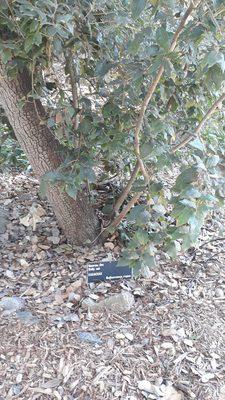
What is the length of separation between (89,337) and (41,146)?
70 centimetres

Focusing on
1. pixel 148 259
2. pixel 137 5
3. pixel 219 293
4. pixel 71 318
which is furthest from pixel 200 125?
pixel 71 318

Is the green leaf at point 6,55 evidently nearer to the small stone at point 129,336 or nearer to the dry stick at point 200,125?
the dry stick at point 200,125

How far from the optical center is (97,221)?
189cm

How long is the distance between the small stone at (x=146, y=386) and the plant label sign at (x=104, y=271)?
1.40 ft

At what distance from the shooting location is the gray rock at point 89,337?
1.51m

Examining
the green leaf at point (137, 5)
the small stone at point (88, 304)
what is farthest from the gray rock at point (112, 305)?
the green leaf at point (137, 5)

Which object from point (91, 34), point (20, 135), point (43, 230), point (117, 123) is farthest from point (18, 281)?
point (91, 34)

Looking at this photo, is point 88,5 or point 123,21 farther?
point 88,5

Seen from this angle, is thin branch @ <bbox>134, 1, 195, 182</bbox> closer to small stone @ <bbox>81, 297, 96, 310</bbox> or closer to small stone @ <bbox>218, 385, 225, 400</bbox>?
small stone @ <bbox>81, 297, 96, 310</bbox>

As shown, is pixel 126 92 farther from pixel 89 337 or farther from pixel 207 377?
pixel 207 377

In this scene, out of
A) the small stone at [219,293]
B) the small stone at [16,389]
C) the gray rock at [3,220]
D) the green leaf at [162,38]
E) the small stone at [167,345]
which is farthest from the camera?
the gray rock at [3,220]

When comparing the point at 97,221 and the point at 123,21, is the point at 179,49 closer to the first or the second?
the point at 123,21

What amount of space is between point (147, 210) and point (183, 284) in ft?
1.54

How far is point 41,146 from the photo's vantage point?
168cm
